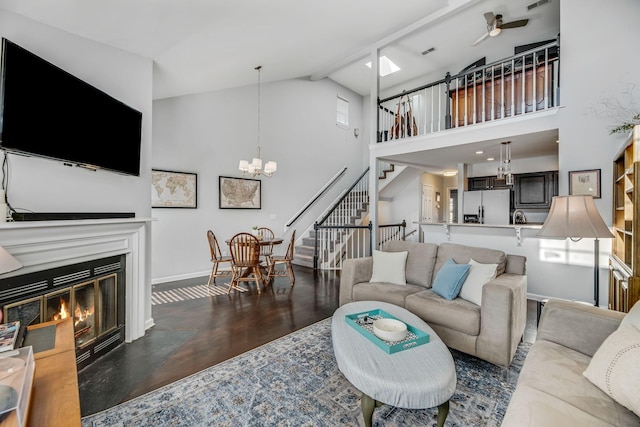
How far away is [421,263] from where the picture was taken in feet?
10.6

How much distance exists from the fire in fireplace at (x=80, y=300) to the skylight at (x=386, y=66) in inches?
267

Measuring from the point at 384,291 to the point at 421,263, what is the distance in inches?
24.0

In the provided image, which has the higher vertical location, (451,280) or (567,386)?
(451,280)

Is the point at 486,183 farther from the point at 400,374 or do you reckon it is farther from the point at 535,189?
the point at 400,374

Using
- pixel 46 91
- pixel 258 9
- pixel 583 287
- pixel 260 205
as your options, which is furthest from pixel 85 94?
pixel 583 287

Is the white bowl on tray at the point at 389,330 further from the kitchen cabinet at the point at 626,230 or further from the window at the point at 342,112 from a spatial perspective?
the window at the point at 342,112

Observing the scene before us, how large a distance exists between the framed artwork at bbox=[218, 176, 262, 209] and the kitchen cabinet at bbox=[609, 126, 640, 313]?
17.6 ft

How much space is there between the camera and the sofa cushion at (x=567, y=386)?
117cm

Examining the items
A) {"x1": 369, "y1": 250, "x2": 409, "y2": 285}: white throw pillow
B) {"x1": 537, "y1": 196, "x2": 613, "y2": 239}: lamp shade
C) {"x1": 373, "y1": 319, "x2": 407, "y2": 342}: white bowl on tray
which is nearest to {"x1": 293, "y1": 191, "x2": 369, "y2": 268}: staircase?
{"x1": 369, "y1": 250, "x2": 409, "y2": 285}: white throw pillow

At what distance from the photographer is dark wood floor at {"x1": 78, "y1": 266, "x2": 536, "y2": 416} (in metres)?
2.10

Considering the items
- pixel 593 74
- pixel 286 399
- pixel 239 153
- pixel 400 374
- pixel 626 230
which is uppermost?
pixel 593 74

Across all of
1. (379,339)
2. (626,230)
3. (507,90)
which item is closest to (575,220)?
(626,230)

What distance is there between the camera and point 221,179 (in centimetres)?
548

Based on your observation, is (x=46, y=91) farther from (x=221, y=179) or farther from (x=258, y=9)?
(x=221, y=179)
